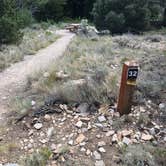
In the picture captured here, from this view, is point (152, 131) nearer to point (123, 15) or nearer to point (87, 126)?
point (87, 126)

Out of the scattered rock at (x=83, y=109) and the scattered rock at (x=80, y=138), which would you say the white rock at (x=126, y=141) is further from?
the scattered rock at (x=83, y=109)

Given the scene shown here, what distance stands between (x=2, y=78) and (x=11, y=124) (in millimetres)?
2929

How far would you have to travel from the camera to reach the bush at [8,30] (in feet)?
33.0

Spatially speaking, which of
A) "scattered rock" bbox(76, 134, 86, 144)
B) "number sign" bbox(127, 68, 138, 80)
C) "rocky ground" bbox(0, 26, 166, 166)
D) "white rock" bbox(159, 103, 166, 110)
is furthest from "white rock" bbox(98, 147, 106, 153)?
"white rock" bbox(159, 103, 166, 110)

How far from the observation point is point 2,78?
7543 millimetres

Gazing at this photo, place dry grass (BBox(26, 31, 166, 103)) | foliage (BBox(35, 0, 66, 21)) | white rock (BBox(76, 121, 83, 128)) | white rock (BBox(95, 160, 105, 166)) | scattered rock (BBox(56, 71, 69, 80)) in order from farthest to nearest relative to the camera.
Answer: foliage (BBox(35, 0, 66, 21)) < scattered rock (BBox(56, 71, 69, 80)) < dry grass (BBox(26, 31, 166, 103)) < white rock (BBox(76, 121, 83, 128)) < white rock (BBox(95, 160, 105, 166))

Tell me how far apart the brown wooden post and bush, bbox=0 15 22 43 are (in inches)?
260

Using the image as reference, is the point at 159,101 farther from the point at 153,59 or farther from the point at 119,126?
the point at 153,59

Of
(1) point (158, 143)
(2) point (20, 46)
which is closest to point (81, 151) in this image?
(1) point (158, 143)

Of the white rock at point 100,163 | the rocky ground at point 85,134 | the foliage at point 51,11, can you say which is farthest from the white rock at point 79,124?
the foliage at point 51,11

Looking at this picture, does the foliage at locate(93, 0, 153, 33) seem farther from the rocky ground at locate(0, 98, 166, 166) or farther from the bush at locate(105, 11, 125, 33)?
the rocky ground at locate(0, 98, 166, 166)

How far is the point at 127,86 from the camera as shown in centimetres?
428

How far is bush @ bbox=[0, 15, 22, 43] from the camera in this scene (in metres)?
10.1

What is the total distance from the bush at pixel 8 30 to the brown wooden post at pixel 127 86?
6600 millimetres
